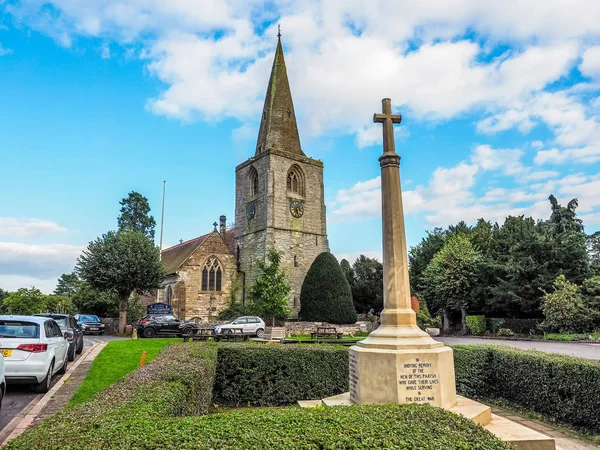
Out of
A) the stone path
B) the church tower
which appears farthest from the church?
the stone path

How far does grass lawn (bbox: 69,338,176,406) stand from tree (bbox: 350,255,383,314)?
3147 centimetres

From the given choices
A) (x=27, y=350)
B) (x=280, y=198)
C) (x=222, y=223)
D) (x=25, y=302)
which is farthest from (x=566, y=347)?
(x=25, y=302)

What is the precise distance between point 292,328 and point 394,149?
2684 centimetres

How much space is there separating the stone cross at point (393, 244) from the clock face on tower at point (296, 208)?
31.4m

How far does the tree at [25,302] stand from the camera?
47156mm

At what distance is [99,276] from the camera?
30.9 metres

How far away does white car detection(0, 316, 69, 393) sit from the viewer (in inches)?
338

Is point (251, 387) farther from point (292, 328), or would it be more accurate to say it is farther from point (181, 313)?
point (181, 313)

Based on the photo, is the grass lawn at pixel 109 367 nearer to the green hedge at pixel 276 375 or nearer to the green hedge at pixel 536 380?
the green hedge at pixel 276 375

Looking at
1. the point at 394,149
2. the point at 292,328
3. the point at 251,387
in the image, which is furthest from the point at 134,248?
the point at 394,149

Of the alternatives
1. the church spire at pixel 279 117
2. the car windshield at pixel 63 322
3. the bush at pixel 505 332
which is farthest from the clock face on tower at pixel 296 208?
the car windshield at pixel 63 322

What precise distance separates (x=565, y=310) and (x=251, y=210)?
26297mm

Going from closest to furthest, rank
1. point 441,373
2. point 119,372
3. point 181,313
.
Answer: point 441,373, point 119,372, point 181,313

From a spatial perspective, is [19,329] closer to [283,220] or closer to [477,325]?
[283,220]
